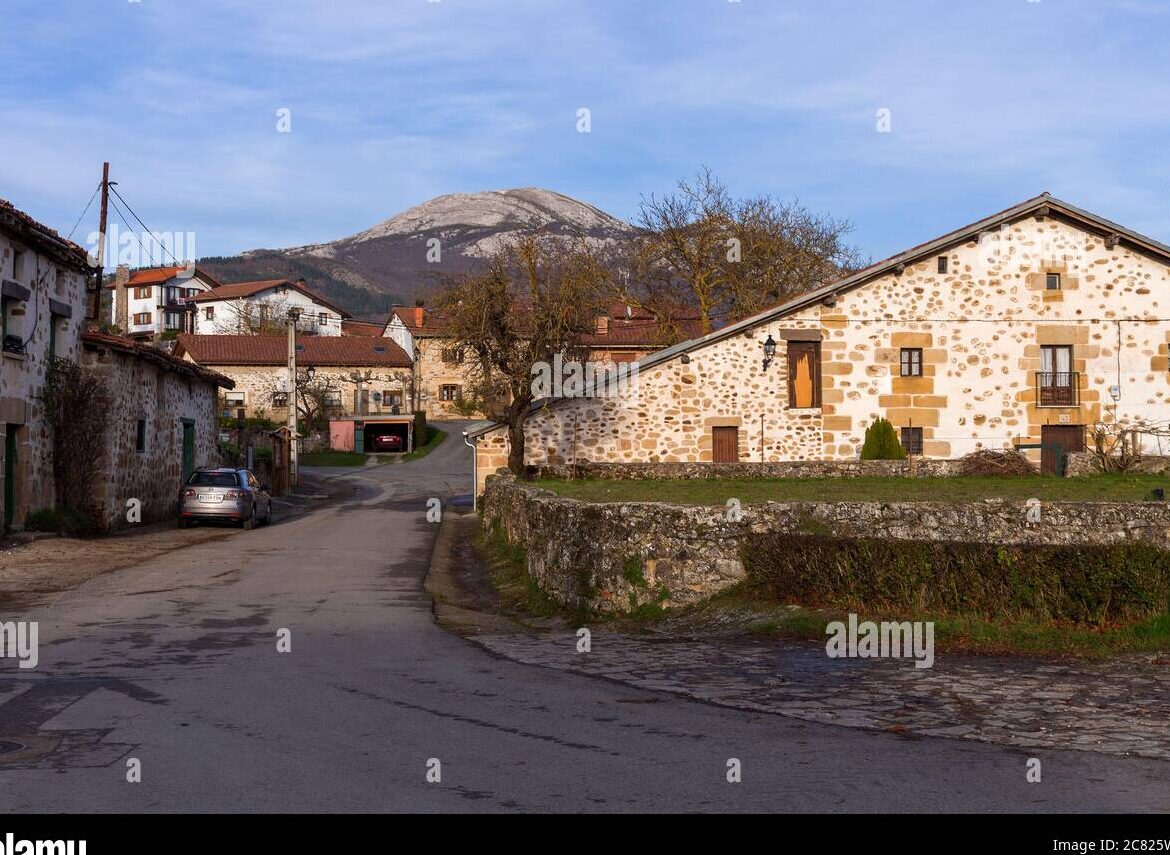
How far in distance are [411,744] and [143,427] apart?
2475 centimetres

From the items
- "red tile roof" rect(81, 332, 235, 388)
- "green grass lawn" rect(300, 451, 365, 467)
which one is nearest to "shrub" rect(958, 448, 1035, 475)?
"red tile roof" rect(81, 332, 235, 388)

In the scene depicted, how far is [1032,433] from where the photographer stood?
113ft

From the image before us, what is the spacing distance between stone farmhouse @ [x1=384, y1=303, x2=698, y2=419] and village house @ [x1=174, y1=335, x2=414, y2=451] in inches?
85.2

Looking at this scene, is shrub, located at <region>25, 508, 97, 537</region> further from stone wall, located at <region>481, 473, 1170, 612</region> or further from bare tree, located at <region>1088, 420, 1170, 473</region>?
bare tree, located at <region>1088, 420, 1170, 473</region>

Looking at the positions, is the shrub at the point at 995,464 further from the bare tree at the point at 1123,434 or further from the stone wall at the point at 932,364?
the bare tree at the point at 1123,434

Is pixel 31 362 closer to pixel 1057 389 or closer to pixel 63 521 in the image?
pixel 63 521

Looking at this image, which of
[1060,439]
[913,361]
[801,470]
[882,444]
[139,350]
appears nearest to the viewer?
[139,350]

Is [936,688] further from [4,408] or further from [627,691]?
[4,408]

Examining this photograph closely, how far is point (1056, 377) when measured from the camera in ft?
114

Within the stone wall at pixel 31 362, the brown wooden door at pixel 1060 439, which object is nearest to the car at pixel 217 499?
the stone wall at pixel 31 362

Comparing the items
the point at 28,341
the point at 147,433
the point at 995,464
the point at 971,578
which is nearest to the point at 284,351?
the point at 147,433

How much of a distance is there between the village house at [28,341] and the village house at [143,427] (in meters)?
1.27
